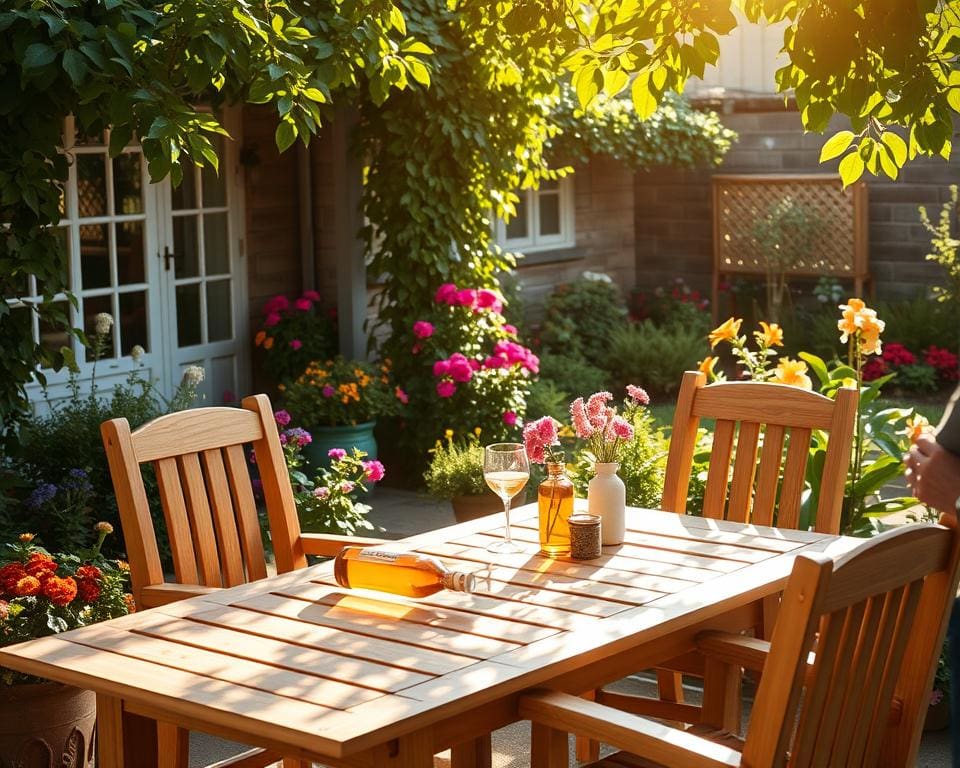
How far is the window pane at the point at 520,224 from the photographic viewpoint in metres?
10.1

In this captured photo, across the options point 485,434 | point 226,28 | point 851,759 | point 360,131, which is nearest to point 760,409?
point 851,759

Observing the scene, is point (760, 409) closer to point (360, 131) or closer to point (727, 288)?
point (360, 131)

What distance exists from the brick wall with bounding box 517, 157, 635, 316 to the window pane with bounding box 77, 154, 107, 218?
12.7ft

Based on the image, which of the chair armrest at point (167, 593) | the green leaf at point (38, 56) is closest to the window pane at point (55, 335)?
the green leaf at point (38, 56)

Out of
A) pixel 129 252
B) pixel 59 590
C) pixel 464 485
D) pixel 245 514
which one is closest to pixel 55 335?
pixel 129 252

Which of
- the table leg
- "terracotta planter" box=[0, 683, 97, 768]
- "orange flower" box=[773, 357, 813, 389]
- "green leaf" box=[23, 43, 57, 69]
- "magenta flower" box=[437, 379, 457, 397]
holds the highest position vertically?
"green leaf" box=[23, 43, 57, 69]

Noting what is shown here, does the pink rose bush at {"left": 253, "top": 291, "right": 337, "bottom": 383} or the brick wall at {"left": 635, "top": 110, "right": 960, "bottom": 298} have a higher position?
the brick wall at {"left": 635, "top": 110, "right": 960, "bottom": 298}

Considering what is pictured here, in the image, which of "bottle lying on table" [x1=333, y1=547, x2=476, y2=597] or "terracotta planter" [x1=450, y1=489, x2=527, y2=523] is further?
"terracotta planter" [x1=450, y1=489, x2=527, y2=523]

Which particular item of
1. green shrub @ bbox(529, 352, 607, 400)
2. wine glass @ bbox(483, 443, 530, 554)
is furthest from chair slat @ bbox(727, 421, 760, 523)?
green shrub @ bbox(529, 352, 607, 400)

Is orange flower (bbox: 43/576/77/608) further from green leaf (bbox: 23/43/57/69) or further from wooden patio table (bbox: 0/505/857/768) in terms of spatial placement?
green leaf (bbox: 23/43/57/69)

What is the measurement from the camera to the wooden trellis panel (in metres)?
10.6

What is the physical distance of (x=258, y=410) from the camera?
3.41 metres

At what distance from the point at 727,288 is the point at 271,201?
15.0ft

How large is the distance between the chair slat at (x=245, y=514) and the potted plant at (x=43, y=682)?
0.43m
